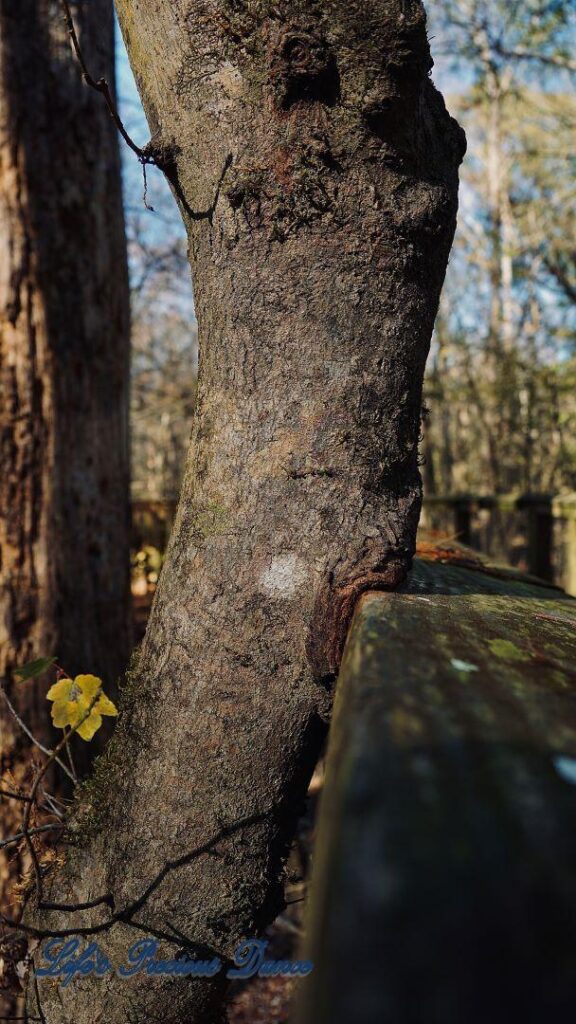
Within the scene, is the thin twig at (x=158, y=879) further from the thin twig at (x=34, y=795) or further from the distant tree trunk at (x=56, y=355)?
the distant tree trunk at (x=56, y=355)

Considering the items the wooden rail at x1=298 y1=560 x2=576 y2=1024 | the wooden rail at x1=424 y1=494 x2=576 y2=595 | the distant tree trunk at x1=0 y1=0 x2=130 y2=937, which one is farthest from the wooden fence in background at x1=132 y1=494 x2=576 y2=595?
the wooden rail at x1=298 y1=560 x2=576 y2=1024

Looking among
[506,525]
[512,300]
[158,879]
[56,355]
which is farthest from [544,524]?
[512,300]

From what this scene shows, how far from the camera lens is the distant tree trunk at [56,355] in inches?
107

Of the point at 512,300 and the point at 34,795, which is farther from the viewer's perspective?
the point at 512,300

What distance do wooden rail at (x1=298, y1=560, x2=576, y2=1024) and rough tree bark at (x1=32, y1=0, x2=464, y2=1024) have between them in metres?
0.32

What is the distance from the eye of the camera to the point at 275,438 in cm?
107

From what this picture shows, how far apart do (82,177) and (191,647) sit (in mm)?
2544

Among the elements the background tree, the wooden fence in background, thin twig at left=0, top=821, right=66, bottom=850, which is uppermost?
the background tree

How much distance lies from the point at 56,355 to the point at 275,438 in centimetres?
206

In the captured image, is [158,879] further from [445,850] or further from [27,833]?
[445,850]

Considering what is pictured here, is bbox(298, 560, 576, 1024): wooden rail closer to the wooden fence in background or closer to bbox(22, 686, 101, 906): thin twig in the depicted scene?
bbox(22, 686, 101, 906): thin twig

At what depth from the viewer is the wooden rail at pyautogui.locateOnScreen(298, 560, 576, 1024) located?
41cm

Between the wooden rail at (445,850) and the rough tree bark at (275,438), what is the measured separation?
0.32 metres

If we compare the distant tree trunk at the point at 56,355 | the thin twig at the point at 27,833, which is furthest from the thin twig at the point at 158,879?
the distant tree trunk at the point at 56,355
